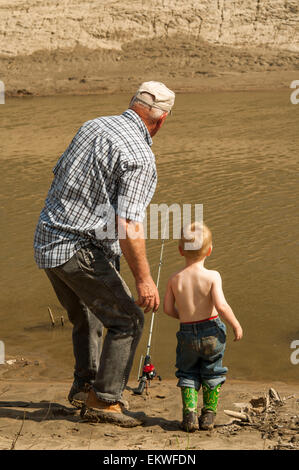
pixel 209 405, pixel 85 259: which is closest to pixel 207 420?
pixel 209 405

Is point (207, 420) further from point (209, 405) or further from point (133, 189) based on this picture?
point (133, 189)

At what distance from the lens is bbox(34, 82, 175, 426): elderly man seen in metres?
3.70

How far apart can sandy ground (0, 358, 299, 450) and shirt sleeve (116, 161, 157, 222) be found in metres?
1.18

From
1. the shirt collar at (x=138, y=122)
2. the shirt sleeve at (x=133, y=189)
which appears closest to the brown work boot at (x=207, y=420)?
the shirt sleeve at (x=133, y=189)

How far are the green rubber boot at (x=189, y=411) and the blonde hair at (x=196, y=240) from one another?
762 mm

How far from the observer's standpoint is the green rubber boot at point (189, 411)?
13.1 feet

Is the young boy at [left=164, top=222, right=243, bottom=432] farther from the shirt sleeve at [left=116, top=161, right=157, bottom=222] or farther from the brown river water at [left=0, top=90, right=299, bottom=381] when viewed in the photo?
the brown river water at [left=0, top=90, right=299, bottom=381]

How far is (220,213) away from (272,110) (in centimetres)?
982

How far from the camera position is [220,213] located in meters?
9.77

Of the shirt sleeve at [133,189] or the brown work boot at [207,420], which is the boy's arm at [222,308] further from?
the shirt sleeve at [133,189]

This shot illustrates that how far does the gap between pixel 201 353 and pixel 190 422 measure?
381 mm

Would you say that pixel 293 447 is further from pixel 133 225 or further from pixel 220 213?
pixel 220 213

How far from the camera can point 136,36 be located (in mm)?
28500

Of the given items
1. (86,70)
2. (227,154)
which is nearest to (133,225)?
(227,154)
